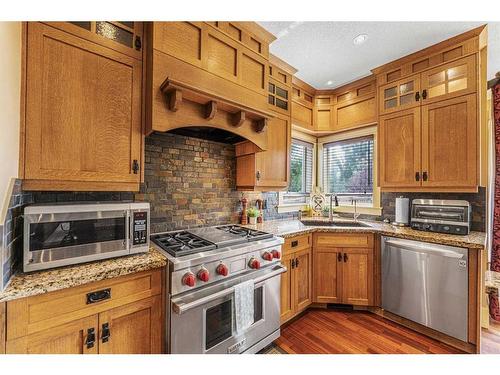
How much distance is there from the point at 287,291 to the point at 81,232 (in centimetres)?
173

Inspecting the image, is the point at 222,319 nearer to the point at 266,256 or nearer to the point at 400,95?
the point at 266,256

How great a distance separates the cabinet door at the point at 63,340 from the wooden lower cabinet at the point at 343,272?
1.99 metres

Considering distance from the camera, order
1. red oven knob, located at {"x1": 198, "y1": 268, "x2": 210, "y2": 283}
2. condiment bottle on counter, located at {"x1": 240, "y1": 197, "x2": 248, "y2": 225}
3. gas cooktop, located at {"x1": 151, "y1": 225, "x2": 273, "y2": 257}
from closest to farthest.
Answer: red oven knob, located at {"x1": 198, "y1": 268, "x2": 210, "y2": 283}
gas cooktop, located at {"x1": 151, "y1": 225, "x2": 273, "y2": 257}
condiment bottle on counter, located at {"x1": 240, "y1": 197, "x2": 248, "y2": 225}

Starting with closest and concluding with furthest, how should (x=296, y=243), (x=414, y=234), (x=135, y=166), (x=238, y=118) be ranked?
1. (x=135, y=166)
2. (x=238, y=118)
3. (x=414, y=234)
4. (x=296, y=243)

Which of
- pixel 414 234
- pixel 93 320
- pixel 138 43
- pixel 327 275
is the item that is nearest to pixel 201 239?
pixel 93 320

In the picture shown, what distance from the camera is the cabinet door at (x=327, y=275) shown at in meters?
2.38

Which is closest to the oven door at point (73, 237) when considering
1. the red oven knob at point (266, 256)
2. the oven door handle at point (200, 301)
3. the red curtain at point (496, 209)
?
the oven door handle at point (200, 301)

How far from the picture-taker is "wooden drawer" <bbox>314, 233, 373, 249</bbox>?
233 cm

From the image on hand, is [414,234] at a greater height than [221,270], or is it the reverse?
[414,234]

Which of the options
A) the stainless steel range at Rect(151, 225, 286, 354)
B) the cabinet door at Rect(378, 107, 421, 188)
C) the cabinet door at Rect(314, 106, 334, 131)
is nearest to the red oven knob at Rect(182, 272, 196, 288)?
the stainless steel range at Rect(151, 225, 286, 354)

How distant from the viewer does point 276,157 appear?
7.94 feet

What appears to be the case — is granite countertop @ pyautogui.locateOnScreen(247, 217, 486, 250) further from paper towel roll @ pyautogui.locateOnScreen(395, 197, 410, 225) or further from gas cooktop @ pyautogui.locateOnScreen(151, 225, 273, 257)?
gas cooktop @ pyautogui.locateOnScreen(151, 225, 273, 257)

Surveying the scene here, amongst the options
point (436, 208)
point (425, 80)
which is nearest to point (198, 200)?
point (436, 208)

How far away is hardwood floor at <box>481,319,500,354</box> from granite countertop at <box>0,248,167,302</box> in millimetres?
2702
